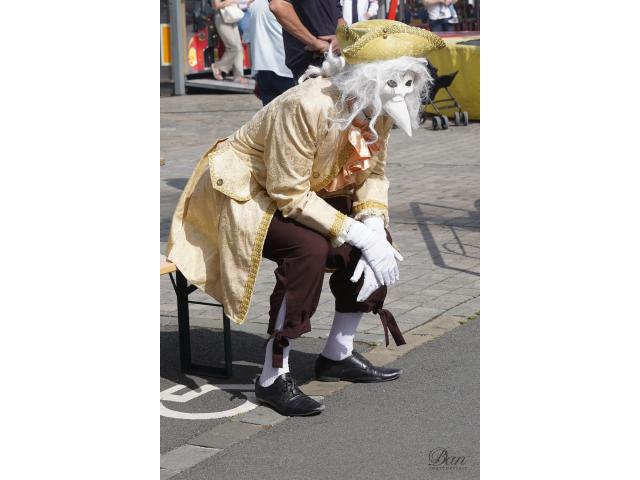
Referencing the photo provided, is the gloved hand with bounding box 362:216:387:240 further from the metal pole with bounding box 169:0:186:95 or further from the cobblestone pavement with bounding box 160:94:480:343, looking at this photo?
the metal pole with bounding box 169:0:186:95

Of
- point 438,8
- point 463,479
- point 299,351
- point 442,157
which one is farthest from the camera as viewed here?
point 438,8

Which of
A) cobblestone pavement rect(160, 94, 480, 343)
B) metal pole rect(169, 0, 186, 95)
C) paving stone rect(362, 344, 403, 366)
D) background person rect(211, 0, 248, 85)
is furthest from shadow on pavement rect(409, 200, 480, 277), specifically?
metal pole rect(169, 0, 186, 95)

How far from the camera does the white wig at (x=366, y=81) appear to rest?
376 centimetres

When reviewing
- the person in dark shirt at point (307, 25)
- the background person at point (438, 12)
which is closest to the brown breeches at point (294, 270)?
the person in dark shirt at point (307, 25)

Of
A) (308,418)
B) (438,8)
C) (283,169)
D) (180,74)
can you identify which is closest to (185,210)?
(283,169)

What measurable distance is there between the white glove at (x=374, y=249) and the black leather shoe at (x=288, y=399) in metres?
0.50

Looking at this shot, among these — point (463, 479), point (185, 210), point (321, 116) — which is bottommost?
point (463, 479)

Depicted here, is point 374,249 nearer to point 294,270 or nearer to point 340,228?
point 340,228

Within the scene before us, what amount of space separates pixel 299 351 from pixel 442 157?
5.84 m

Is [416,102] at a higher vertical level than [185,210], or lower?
higher

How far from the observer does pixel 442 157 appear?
10.4 metres

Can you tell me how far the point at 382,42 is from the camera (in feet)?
12.3

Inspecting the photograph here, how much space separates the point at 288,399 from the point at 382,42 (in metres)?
1.30
